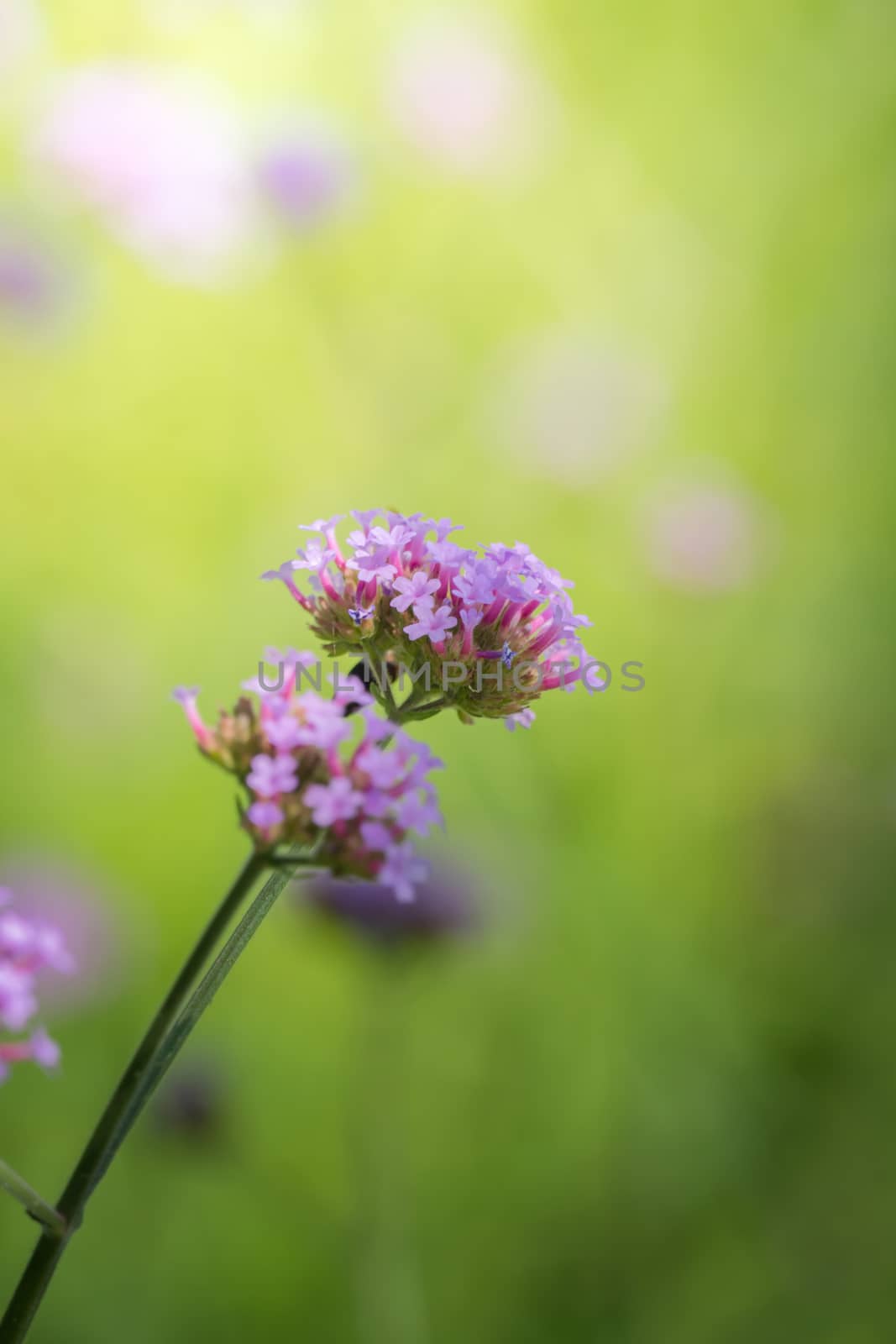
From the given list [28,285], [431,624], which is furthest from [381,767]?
[28,285]

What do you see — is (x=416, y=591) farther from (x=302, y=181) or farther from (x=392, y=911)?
(x=302, y=181)

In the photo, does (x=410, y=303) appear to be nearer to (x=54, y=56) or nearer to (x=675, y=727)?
(x=54, y=56)

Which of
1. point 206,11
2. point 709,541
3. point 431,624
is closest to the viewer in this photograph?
point 431,624

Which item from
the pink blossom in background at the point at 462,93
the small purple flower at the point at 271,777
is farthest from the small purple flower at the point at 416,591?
the pink blossom in background at the point at 462,93

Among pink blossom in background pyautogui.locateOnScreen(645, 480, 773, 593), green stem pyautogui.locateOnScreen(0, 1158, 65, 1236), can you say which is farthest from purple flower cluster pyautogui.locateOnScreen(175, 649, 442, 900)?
pink blossom in background pyautogui.locateOnScreen(645, 480, 773, 593)

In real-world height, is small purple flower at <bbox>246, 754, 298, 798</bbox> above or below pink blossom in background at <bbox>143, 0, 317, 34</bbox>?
below

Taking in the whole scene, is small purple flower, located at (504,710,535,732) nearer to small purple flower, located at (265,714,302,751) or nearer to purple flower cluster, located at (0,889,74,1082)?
small purple flower, located at (265,714,302,751)

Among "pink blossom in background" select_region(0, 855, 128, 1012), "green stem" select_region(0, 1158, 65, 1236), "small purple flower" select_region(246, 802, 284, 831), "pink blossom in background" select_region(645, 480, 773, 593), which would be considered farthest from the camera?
"pink blossom in background" select_region(645, 480, 773, 593)
